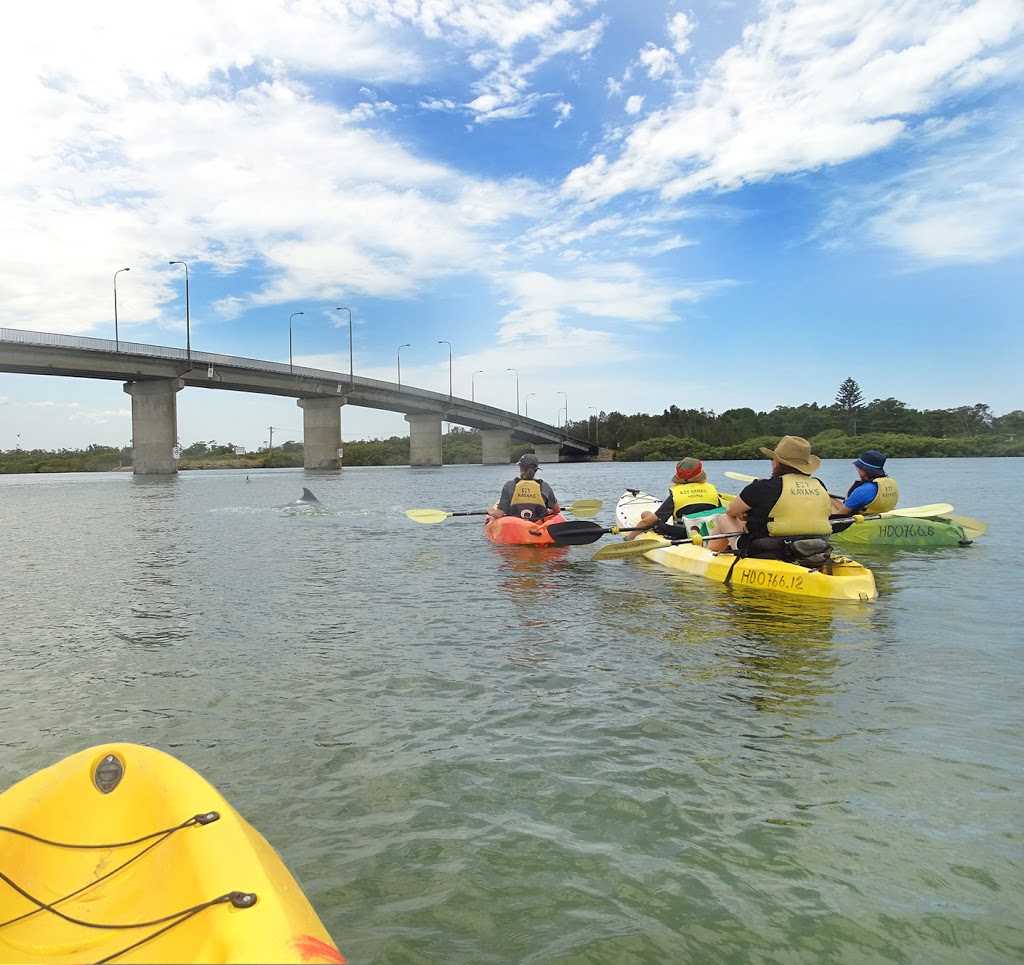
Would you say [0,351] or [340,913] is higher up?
[0,351]

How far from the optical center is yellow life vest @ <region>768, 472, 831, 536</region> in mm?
9070

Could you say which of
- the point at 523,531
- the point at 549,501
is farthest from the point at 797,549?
the point at 549,501

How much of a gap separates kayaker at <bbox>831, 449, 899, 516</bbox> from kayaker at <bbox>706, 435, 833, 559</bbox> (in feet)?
13.7

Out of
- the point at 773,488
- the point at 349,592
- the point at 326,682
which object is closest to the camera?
the point at 326,682

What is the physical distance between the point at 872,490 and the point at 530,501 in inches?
252

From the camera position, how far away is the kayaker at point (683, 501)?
12648 mm

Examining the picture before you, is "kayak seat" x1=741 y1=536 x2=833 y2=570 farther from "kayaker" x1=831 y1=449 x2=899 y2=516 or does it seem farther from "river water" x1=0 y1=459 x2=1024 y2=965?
"kayaker" x1=831 y1=449 x2=899 y2=516

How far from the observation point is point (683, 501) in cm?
1281

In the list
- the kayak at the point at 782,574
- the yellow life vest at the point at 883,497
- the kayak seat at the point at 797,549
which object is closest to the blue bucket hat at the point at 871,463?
the yellow life vest at the point at 883,497

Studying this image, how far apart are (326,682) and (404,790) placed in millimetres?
2246

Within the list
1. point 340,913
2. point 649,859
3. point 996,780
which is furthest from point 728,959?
point 996,780

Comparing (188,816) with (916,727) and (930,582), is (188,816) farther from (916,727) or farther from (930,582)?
(930,582)

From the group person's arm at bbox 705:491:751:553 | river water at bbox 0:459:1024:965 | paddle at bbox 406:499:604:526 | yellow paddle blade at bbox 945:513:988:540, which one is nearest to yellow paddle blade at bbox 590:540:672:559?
person's arm at bbox 705:491:751:553

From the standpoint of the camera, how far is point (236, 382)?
58.2 metres
